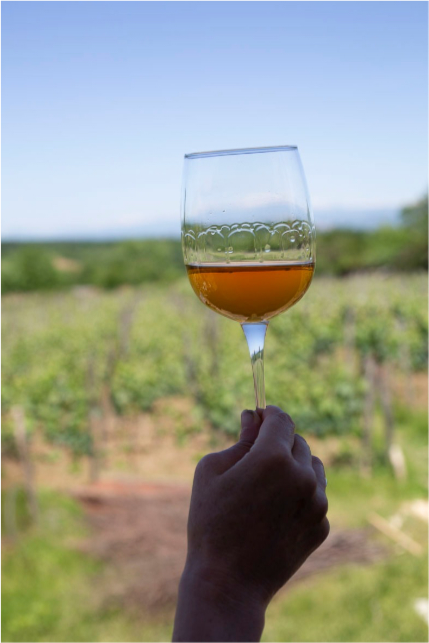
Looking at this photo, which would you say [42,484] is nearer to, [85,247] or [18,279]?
[18,279]

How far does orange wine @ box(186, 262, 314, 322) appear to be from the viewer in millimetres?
1268

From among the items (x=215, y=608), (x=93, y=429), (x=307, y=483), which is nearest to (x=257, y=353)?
(x=307, y=483)

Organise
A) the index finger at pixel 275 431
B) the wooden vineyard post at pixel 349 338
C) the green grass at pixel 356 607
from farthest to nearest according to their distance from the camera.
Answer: the wooden vineyard post at pixel 349 338
the green grass at pixel 356 607
the index finger at pixel 275 431

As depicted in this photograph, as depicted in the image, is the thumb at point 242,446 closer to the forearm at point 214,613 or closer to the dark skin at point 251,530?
the dark skin at point 251,530

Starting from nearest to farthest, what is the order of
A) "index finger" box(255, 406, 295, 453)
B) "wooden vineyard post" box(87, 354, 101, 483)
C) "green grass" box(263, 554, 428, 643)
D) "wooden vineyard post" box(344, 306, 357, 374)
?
"index finger" box(255, 406, 295, 453), "green grass" box(263, 554, 428, 643), "wooden vineyard post" box(87, 354, 101, 483), "wooden vineyard post" box(344, 306, 357, 374)

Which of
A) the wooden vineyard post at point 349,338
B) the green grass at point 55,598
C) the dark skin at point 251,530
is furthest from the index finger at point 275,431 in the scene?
the wooden vineyard post at point 349,338

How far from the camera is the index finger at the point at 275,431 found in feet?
3.39

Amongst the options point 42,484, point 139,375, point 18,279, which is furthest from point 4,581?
point 18,279

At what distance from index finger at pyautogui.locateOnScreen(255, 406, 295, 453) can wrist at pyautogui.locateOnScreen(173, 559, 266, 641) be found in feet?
0.65

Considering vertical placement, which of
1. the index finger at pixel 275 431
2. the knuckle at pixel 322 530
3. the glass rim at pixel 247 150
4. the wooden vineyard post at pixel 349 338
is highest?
the glass rim at pixel 247 150

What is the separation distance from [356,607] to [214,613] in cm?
485

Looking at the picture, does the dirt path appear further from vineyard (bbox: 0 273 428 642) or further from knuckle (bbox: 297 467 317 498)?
knuckle (bbox: 297 467 317 498)

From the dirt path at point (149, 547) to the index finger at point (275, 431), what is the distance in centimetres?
475

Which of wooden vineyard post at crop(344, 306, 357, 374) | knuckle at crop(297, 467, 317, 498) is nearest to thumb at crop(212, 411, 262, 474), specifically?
knuckle at crop(297, 467, 317, 498)
